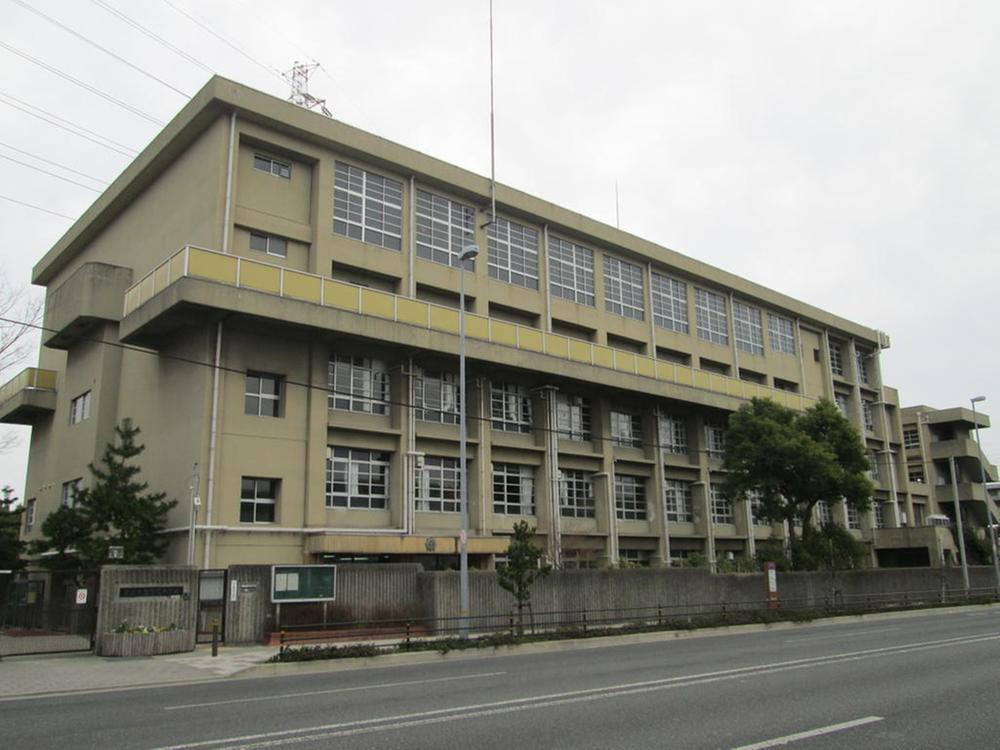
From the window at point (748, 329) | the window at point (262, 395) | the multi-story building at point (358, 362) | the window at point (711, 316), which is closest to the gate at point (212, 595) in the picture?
the multi-story building at point (358, 362)

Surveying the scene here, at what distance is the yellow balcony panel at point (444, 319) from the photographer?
33531mm

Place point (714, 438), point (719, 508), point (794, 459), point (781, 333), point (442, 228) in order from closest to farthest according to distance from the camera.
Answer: point (442, 228) → point (794, 459) → point (719, 508) → point (714, 438) → point (781, 333)

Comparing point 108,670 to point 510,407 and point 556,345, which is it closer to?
point 510,407

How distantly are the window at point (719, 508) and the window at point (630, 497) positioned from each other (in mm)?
5336

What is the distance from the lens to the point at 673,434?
151ft

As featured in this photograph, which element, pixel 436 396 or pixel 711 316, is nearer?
pixel 436 396

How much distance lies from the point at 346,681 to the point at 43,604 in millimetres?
13181

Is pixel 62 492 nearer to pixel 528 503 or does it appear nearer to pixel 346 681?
pixel 528 503

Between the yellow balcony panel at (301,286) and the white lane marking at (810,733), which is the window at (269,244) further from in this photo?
the white lane marking at (810,733)

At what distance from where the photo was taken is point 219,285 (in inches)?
Result: 1083

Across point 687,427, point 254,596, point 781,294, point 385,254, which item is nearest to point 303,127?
point 385,254

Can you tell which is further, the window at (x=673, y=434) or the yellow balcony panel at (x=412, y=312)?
the window at (x=673, y=434)

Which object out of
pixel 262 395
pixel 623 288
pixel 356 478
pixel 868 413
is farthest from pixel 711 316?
pixel 262 395

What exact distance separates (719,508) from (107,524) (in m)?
32.8
